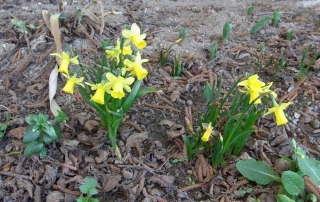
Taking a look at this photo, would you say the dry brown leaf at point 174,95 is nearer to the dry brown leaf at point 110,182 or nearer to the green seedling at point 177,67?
the green seedling at point 177,67

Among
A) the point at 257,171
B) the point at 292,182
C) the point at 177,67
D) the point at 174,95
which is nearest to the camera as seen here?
the point at 292,182

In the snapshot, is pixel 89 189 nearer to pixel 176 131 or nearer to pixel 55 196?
pixel 55 196

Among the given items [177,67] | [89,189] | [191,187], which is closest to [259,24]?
[177,67]

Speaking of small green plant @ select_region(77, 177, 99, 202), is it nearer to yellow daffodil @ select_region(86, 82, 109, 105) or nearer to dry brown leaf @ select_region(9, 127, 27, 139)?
yellow daffodil @ select_region(86, 82, 109, 105)

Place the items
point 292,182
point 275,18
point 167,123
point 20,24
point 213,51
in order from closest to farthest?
point 292,182
point 167,123
point 213,51
point 20,24
point 275,18

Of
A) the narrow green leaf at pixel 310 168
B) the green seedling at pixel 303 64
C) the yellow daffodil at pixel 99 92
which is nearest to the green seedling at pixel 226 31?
the green seedling at pixel 303 64

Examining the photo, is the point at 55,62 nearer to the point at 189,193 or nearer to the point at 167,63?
the point at 167,63
